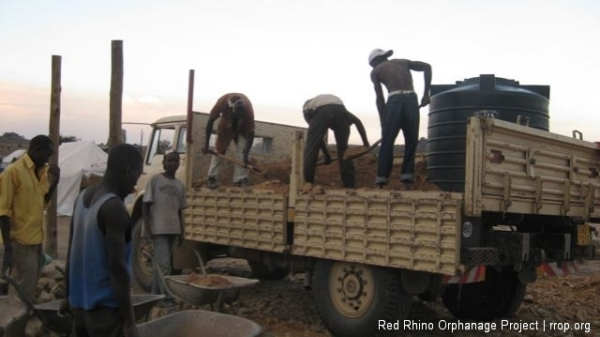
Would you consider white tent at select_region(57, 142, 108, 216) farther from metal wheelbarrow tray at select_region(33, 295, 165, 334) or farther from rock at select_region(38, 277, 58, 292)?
metal wheelbarrow tray at select_region(33, 295, 165, 334)

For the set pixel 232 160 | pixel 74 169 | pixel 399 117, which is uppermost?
pixel 399 117

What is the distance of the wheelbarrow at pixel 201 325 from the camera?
147 inches

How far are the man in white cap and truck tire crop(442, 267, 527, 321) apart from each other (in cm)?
151

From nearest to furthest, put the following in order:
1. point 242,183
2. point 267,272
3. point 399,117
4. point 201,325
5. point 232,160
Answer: point 201,325, point 399,117, point 232,160, point 242,183, point 267,272

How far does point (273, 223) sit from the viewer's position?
6312mm

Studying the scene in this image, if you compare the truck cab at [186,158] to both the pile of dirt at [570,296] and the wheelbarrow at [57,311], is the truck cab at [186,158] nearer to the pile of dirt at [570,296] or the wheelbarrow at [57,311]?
the wheelbarrow at [57,311]

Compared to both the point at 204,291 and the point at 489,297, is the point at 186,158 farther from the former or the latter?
the point at 489,297

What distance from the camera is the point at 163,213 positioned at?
21.1 feet

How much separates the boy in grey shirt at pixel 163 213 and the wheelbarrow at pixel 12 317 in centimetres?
162

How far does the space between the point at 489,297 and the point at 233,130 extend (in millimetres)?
3770

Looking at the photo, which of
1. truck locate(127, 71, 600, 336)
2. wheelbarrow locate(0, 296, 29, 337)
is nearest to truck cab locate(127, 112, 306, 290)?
truck locate(127, 71, 600, 336)

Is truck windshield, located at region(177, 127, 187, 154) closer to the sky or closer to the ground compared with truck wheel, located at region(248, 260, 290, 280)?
closer to the sky

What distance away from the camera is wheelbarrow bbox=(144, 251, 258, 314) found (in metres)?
5.45

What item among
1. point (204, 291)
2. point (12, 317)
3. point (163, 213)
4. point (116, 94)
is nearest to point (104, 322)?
point (12, 317)
